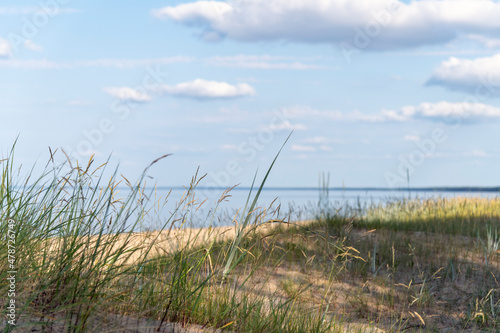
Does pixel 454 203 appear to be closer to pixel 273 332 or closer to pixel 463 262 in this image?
pixel 463 262

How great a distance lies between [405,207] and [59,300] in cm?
880

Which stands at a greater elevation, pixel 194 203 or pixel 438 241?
pixel 194 203

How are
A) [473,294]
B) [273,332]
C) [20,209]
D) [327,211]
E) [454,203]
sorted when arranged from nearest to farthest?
1. [273,332]
2. [20,209]
3. [473,294]
4. [327,211]
5. [454,203]

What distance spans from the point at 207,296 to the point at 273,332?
1.74 feet

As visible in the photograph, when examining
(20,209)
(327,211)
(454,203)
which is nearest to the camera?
(20,209)

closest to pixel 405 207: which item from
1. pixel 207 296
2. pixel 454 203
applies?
pixel 454 203

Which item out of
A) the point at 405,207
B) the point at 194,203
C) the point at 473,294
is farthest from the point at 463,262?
the point at 194,203

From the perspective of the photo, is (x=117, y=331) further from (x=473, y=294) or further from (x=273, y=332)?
(x=473, y=294)

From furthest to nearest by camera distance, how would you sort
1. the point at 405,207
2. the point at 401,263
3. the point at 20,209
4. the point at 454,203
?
the point at 454,203 < the point at 405,207 < the point at 401,263 < the point at 20,209

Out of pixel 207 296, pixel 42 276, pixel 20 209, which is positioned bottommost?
pixel 207 296

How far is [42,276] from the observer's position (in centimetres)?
237

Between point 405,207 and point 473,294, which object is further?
point 405,207

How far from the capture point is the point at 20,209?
287 centimetres

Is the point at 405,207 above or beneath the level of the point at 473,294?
above
